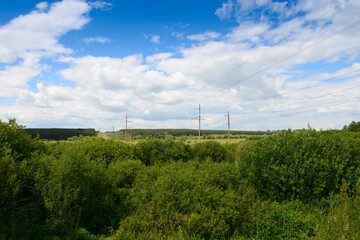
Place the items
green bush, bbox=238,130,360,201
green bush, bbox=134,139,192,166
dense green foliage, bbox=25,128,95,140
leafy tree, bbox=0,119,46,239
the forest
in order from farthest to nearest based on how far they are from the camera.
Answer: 1. dense green foliage, bbox=25,128,95,140
2. green bush, bbox=134,139,192,166
3. green bush, bbox=238,130,360,201
4. leafy tree, bbox=0,119,46,239
5. the forest

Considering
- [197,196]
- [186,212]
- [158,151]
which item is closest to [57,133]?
[158,151]

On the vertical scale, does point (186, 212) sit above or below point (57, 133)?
below

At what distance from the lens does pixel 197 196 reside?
8.91m

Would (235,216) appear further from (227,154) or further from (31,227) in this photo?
(227,154)

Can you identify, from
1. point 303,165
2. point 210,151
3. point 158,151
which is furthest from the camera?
point 210,151

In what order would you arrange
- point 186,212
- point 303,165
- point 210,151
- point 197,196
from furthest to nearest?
1. point 210,151
2. point 303,165
3. point 197,196
4. point 186,212

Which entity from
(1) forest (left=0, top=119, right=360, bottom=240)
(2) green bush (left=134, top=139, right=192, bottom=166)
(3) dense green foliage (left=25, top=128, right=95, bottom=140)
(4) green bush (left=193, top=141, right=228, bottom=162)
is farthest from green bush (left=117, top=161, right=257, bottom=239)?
(3) dense green foliage (left=25, top=128, right=95, bottom=140)

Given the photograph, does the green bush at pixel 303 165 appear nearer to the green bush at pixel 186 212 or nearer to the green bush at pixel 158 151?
the green bush at pixel 186 212

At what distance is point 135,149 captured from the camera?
22.2 metres

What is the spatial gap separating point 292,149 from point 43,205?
40.7 ft

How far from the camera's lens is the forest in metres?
8.22

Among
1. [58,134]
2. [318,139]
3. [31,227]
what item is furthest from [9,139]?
[58,134]

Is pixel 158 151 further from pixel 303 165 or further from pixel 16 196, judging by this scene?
pixel 303 165

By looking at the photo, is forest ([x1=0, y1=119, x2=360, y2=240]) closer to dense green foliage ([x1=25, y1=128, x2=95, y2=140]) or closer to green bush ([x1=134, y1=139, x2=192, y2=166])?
green bush ([x1=134, y1=139, x2=192, y2=166])
